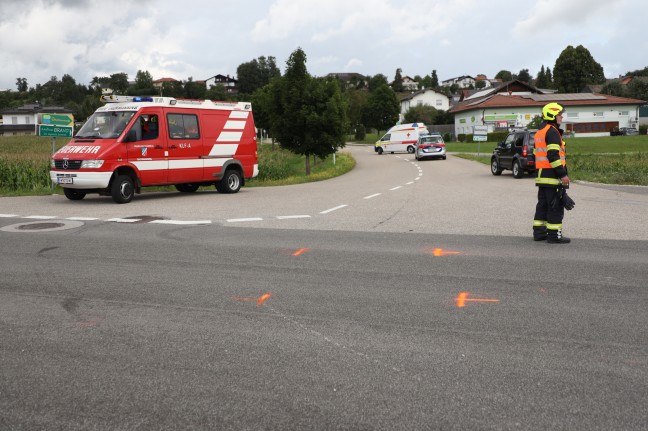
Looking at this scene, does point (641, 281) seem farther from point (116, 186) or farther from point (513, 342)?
point (116, 186)

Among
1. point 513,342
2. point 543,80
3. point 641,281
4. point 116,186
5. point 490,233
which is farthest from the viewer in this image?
point 543,80

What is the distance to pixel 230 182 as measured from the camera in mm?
18438

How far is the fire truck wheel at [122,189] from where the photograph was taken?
48.9 feet

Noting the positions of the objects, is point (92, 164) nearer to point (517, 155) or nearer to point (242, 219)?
point (242, 219)

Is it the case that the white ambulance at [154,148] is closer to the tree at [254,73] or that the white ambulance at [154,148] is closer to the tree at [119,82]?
the tree at [119,82]

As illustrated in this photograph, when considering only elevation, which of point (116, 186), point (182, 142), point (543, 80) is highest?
point (543, 80)

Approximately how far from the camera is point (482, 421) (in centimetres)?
338

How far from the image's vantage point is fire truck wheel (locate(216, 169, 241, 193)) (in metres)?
18.1

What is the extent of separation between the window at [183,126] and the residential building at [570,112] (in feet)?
246

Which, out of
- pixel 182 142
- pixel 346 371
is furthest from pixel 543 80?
pixel 346 371

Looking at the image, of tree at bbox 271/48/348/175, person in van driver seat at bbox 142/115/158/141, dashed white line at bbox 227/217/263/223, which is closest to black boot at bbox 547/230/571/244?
dashed white line at bbox 227/217/263/223

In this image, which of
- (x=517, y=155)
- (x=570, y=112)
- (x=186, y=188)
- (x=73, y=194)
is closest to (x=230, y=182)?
(x=186, y=188)

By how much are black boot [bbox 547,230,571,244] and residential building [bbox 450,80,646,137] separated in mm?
81516

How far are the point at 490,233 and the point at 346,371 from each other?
6.36 metres
